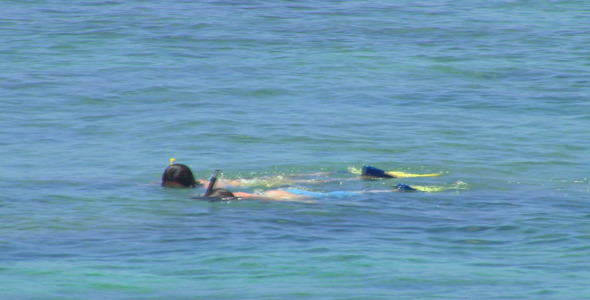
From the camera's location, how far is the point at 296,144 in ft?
49.7

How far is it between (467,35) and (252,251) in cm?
1707

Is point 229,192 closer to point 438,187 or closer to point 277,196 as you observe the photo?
point 277,196

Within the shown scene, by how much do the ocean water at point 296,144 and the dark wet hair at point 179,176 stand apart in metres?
0.14

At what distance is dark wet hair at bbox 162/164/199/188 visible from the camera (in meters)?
12.1

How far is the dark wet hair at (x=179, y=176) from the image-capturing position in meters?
12.1

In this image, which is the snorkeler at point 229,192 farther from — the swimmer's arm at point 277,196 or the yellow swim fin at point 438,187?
the yellow swim fin at point 438,187

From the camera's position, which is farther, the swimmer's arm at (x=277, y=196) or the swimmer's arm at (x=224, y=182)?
the swimmer's arm at (x=224, y=182)

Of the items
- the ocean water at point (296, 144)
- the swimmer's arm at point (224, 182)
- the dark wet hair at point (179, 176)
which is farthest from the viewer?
the swimmer's arm at point (224, 182)

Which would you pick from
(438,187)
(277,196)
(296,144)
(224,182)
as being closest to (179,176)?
(224,182)

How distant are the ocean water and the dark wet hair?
0.14 meters

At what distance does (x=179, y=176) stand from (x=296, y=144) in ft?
11.1

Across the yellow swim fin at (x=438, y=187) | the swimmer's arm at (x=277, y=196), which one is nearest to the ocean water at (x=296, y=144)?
the yellow swim fin at (x=438, y=187)

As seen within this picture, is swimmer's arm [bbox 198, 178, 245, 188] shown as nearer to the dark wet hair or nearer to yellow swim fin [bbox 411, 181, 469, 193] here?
the dark wet hair

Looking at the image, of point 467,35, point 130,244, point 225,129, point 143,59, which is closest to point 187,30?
point 143,59
